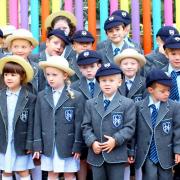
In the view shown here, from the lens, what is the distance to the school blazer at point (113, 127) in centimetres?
460

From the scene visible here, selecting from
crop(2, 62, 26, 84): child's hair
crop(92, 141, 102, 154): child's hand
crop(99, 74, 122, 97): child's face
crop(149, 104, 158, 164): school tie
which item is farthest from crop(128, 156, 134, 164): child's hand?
crop(2, 62, 26, 84): child's hair

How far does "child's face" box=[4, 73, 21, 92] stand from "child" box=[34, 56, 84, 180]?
0.95 feet

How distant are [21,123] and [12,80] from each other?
0.46m

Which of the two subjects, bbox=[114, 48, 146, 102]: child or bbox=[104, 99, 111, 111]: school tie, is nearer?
bbox=[104, 99, 111, 111]: school tie

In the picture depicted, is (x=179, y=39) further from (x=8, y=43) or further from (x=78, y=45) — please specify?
(x=8, y=43)

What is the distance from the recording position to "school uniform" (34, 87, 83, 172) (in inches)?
190

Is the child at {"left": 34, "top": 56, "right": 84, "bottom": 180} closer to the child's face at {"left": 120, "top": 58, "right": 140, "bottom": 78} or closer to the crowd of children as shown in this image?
the crowd of children

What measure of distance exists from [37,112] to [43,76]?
2.53 feet

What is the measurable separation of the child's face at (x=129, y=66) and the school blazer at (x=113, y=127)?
56 centimetres

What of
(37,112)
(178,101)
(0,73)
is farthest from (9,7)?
(178,101)

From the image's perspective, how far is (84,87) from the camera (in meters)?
5.23

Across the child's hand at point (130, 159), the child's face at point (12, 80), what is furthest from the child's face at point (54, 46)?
the child's hand at point (130, 159)

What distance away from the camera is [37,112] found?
4.91 meters

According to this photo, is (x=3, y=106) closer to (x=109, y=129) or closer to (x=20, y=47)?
(x=20, y=47)
